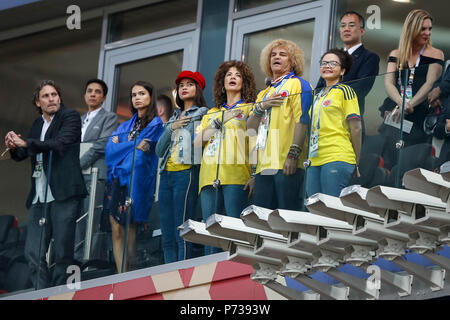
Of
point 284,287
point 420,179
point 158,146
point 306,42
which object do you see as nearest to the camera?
point 420,179

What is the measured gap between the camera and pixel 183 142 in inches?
418

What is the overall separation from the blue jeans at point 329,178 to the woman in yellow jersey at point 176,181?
1.45m

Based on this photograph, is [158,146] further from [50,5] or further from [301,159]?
[50,5]

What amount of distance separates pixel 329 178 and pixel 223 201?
1303 mm

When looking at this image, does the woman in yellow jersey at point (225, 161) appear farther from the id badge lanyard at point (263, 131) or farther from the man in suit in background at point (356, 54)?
the man in suit in background at point (356, 54)

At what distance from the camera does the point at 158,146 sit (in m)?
10.9

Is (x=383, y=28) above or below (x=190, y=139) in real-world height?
above

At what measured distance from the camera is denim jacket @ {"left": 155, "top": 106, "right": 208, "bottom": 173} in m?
10.5

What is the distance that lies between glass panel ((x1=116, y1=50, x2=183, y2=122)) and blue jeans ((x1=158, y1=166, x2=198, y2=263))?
5160mm

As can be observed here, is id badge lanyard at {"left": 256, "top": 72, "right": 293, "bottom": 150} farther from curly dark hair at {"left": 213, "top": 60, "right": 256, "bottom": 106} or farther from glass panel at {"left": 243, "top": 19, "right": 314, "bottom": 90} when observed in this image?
glass panel at {"left": 243, "top": 19, "right": 314, "bottom": 90}

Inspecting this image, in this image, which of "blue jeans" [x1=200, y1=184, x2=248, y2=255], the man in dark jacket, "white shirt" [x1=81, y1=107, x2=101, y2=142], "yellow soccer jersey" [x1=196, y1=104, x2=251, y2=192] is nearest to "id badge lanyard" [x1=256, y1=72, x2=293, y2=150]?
"yellow soccer jersey" [x1=196, y1=104, x2=251, y2=192]
